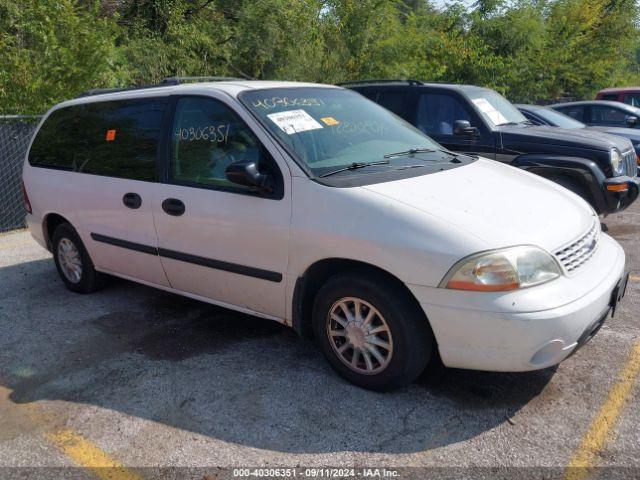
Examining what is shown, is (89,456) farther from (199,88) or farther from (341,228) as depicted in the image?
(199,88)

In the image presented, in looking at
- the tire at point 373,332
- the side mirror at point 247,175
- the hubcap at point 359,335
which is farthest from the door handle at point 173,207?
the hubcap at point 359,335

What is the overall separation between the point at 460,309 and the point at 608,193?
13.8 ft

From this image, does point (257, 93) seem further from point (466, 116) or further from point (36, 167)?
point (466, 116)

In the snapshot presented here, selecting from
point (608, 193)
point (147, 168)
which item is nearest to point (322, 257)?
point (147, 168)

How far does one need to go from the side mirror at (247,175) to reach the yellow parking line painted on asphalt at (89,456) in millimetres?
1611

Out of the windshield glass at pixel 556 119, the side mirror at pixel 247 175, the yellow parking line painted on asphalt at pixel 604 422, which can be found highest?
the side mirror at pixel 247 175

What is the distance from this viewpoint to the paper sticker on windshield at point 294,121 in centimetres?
376

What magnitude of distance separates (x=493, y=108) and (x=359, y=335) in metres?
4.98

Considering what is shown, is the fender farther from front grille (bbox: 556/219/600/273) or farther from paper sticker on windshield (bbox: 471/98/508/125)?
front grille (bbox: 556/219/600/273)

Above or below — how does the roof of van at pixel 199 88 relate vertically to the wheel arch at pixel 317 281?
above

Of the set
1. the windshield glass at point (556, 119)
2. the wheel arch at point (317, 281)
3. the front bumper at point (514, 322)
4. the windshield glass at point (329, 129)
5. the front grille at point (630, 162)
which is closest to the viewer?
the front bumper at point (514, 322)

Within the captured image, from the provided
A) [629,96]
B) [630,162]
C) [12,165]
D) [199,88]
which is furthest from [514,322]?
[629,96]

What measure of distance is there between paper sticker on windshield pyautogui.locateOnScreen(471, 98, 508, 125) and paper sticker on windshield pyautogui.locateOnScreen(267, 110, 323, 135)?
3.89m

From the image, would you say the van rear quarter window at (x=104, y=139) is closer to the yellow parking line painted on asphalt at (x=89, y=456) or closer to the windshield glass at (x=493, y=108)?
the yellow parking line painted on asphalt at (x=89, y=456)
